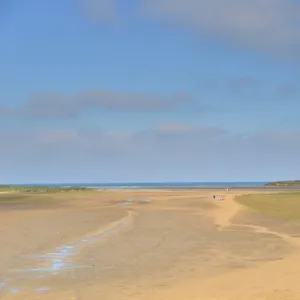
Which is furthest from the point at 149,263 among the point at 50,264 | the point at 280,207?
the point at 280,207

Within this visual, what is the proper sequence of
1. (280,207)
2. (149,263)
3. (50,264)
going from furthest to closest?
(280,207)
(149,263)
(50,264)

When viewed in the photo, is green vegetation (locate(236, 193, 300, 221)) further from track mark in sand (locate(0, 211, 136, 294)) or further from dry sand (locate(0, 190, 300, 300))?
track mark in sand (locate(0, 211, 136, 294))

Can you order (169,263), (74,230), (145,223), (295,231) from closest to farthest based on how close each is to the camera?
(169,263) → (295,231) → (74,230) → (145,223)

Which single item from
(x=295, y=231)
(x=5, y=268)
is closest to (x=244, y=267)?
(x=5, y=268)

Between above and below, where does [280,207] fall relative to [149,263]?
above

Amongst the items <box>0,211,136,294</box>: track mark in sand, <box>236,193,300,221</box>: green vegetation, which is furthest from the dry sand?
<box>236,193,300,221</box>: green vegetation

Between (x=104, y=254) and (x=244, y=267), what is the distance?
5.11m

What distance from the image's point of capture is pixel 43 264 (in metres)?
14.3

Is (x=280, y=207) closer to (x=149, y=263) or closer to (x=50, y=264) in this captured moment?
(x=149, y=263)

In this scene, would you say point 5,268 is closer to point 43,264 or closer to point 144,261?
point 43,264

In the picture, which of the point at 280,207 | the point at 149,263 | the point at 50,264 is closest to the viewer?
the point at 50,264

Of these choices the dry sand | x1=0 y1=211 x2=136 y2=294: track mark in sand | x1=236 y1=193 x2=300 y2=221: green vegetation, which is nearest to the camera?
the dry sand

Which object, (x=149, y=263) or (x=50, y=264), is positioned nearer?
(x=50, y=264)

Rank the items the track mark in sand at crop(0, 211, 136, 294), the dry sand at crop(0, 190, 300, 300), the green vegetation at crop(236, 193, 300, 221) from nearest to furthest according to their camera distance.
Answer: the dry sand at crop(0, 190, 300, 300) < the track mark in sand at crop(0, 211, 136, 294) < the green vegetation at crop(236, 193, 300, 221)
